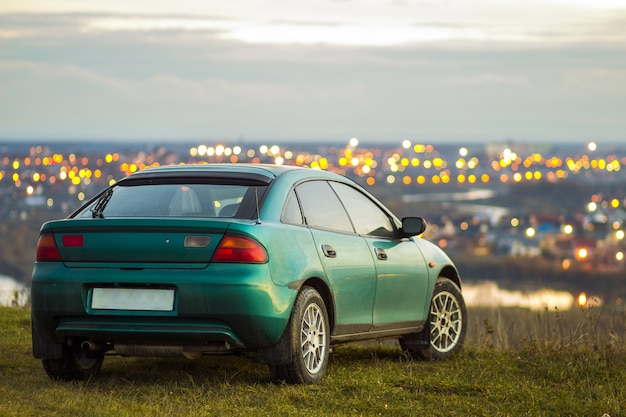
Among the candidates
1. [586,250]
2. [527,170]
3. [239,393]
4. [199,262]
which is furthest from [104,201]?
[527,170]

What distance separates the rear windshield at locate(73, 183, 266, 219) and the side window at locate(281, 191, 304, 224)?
0.77 ft

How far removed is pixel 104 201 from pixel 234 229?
4.25 feet

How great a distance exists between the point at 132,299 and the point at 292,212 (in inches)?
54.1

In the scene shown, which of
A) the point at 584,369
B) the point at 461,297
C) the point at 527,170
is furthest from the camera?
the point at 527,170

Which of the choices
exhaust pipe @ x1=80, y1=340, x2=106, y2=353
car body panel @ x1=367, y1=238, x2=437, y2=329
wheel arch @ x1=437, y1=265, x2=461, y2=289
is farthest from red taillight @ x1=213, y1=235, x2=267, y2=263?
wheel arch @ x1=437, y1=265, x2=461, y2=289

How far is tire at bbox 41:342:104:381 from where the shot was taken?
8531 mm

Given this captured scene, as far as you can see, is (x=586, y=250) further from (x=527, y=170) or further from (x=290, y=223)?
(x=290, y=223)

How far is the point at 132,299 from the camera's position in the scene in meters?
7.76

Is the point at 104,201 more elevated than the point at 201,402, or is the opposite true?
the point at 104,201

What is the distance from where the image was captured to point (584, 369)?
923cm

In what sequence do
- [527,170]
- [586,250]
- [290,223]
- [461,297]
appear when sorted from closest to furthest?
1. [290,223]
2. [461,297]
3. [586,250]
4. [527,170]

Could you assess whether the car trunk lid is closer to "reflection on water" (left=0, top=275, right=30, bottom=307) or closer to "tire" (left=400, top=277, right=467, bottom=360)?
"tire" (left=400, top=277, right=467, bottom=360)

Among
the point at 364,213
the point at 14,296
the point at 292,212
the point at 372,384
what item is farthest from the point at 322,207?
the point at 14,296

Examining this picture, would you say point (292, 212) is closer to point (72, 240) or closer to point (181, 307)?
point (181, 307)
